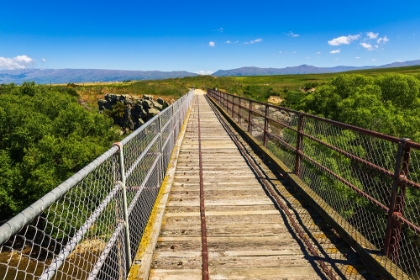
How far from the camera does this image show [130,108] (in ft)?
141

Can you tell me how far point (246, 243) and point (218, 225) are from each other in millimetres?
604

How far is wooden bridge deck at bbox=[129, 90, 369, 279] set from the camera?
329 centimetres

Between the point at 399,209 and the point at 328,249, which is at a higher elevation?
the point at 399,209

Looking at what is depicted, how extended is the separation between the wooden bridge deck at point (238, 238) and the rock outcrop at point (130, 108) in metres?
34.6

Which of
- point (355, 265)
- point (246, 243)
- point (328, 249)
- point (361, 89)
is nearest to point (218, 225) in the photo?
point (246, 243)

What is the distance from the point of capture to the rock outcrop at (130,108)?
4022 cm

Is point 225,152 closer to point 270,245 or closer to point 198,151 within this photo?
point 198,151

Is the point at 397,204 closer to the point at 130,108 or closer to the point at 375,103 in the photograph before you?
the point at 375,103

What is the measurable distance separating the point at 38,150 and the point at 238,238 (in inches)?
741

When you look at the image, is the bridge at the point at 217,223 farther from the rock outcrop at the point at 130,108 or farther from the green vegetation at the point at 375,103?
the rock outcrop at the point at 130,108

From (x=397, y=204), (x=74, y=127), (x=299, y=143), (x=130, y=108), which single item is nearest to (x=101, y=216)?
(x=397, y=204)

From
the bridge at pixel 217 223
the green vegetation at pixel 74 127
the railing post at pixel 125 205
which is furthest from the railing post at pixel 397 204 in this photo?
the green vegetation at pixel 74 127

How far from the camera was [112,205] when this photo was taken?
281 centimetres

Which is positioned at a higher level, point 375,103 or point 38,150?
point 375,103
